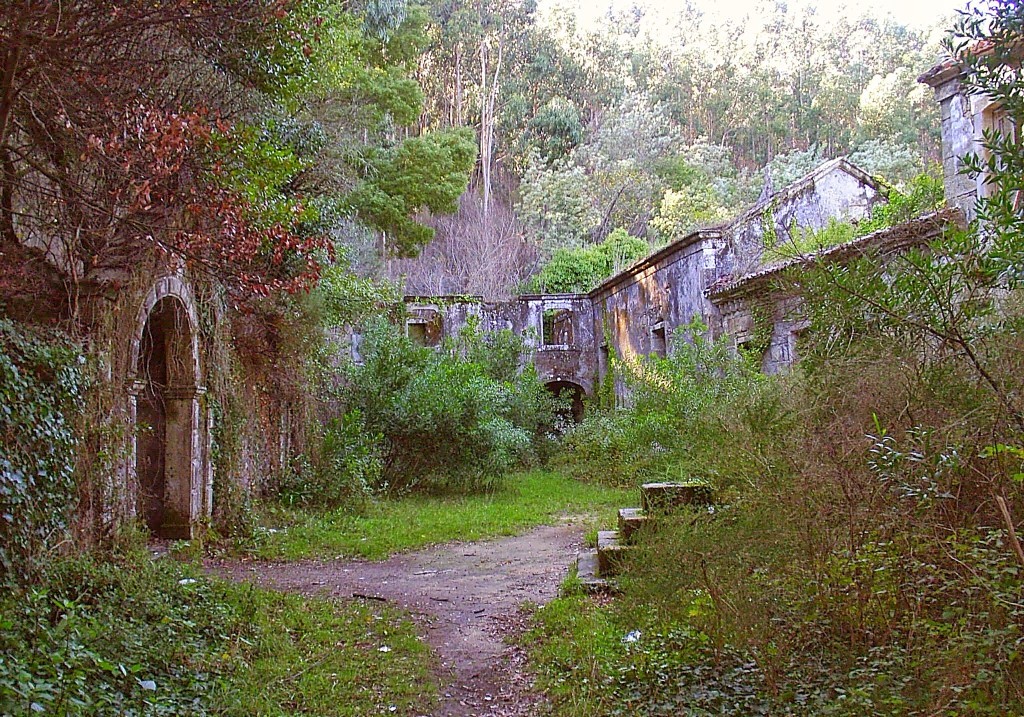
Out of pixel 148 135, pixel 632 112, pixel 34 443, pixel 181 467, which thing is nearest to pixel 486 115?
pixel 632 112

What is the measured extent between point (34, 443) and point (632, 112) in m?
29.2

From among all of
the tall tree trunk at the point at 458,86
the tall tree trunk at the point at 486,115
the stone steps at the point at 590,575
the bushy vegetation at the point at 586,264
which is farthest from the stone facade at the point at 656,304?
the tall tree trunk at the point at 458,86

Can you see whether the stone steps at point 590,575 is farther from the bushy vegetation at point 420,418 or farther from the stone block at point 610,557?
the bushy vegetation at point 420,418

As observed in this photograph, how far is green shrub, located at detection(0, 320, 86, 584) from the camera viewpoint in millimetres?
5230

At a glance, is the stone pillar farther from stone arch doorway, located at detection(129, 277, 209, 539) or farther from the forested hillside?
the forested hillside

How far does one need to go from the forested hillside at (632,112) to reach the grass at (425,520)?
1403 cm

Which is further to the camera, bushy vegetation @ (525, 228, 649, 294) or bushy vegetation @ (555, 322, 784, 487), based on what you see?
bushy vegetation @ (525, 228, 649, 294)

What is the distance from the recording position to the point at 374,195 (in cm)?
1820

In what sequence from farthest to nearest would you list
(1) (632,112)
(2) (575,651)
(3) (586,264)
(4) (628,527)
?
(1) (632,112) < (3) (586,264) < (4) (628,527) < (2) (575,651)

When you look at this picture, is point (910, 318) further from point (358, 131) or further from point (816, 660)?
point (358, 131)

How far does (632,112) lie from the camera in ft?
105

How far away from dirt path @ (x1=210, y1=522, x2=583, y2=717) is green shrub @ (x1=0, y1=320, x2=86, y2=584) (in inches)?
→ 86.1

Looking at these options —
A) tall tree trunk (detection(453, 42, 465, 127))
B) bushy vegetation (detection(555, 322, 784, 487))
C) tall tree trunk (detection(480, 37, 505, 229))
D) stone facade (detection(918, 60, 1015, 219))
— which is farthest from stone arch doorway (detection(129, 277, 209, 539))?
tall tree trunk (detection(453, 42, 465, 127))

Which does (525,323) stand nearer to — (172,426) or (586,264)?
(586,264)
